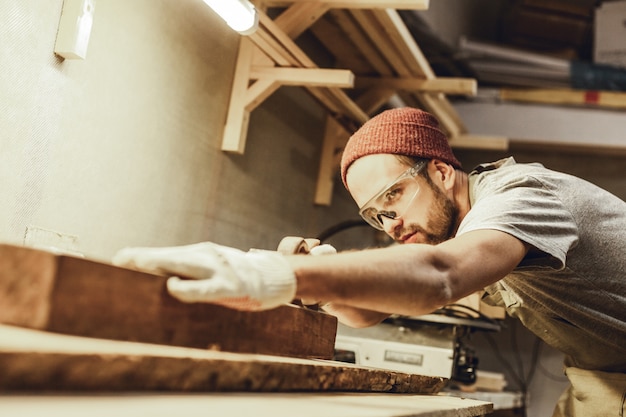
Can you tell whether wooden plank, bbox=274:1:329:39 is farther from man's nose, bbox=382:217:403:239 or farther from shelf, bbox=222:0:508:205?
man's nose, bbox=382:217:403:239

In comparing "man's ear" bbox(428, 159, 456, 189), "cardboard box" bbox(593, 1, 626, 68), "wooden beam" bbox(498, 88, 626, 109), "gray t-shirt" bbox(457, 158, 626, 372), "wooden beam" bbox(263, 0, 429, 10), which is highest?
"cardboard box" bbox(593, 1, 626, 68)

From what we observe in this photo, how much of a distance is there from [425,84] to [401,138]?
1506 mm

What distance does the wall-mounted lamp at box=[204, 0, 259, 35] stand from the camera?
6.23 ft

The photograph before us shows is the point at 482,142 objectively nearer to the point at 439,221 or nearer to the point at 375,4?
the point at 375,4

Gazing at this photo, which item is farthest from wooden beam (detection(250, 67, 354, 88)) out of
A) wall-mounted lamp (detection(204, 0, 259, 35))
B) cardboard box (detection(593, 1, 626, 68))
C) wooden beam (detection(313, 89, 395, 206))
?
cardboard box (detection(593, 1, 626, 68))

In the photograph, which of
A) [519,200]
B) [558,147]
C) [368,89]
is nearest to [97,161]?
[519,200]

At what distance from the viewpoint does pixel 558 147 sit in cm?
457

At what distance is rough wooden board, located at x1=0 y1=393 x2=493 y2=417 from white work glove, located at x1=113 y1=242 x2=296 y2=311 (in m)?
0.14

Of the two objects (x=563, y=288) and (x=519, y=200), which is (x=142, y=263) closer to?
(x=519, y=200)

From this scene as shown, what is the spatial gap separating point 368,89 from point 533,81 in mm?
1714

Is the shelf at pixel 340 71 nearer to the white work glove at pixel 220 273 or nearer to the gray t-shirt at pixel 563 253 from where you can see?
the gray t-shirt at pixel 563 253

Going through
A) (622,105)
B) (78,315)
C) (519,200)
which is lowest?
(78,315)

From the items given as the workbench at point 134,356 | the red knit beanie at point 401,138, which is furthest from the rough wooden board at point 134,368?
the red knit beanie at point 401,138

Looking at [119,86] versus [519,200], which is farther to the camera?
[119,86]
